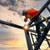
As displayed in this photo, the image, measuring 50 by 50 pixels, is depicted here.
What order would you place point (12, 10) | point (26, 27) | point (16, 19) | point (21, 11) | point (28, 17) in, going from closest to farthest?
point (26, 27), point (21, 11), point (28, 17), point (16, 19), point (12, 10)

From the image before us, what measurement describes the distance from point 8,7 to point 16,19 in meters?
4.39

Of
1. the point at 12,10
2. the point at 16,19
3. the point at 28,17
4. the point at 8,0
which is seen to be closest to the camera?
the point at 28,17

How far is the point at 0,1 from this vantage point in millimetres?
23406

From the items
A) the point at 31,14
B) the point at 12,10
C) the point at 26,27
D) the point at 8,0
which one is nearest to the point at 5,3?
the point at 8,0

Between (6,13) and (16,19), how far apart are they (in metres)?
2.57

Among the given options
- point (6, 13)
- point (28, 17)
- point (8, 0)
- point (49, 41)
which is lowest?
point (49, 41)

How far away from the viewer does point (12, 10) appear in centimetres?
2311

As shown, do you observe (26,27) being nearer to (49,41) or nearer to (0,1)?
(49,41)

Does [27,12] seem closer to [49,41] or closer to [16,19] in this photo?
[49,41]

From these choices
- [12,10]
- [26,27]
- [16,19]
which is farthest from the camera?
[12,10]

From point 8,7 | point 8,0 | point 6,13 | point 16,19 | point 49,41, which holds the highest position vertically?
point 8,0

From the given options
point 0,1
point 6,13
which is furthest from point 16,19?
point 0,1

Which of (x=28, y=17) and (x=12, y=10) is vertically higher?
(x=12, y=10)

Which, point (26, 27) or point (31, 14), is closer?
point (26, 27)
